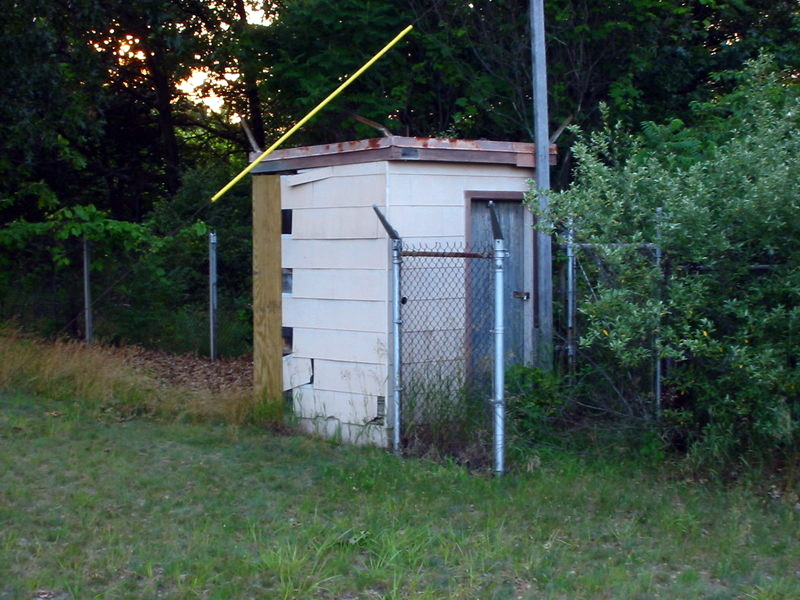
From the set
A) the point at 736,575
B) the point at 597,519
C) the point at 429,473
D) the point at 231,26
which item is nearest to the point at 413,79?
the point at 231,26

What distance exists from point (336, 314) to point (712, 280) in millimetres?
3086

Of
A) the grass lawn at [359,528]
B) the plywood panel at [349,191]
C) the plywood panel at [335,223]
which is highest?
the plywood panel at [349,191]

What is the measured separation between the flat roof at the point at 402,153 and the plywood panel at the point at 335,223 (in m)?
0.41

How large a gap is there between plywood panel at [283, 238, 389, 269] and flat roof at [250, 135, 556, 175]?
675mm

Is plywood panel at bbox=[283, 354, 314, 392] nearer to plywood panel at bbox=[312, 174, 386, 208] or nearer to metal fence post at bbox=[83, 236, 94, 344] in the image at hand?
plywood panel at bbox=[312, 174, 386, 208]

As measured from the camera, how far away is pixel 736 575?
483cm

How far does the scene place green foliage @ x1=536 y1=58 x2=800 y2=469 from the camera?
5.90 meters

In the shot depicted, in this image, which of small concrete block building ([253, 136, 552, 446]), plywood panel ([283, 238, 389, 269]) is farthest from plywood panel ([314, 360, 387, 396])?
plywood panel ([283, 238, 389, 269])

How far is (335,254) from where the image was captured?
7.74 meters

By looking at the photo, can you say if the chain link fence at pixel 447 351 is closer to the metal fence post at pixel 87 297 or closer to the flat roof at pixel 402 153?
the flat roof at pixel 402 153

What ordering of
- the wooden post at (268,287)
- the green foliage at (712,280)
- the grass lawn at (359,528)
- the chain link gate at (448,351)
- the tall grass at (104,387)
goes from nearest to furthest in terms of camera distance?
the grass lawn at (359,528) → the green foliage at (712,280) → the chain link gate at (448,351) → the wooden post at (268,287) → the tall grass at (104,387)

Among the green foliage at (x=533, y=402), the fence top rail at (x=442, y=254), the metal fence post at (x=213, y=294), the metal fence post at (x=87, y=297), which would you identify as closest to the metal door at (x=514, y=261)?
the green foliage at (x=533, y=402)

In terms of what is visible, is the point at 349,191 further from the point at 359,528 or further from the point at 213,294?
the point at 213,294

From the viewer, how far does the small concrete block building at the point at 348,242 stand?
24.2 ft
